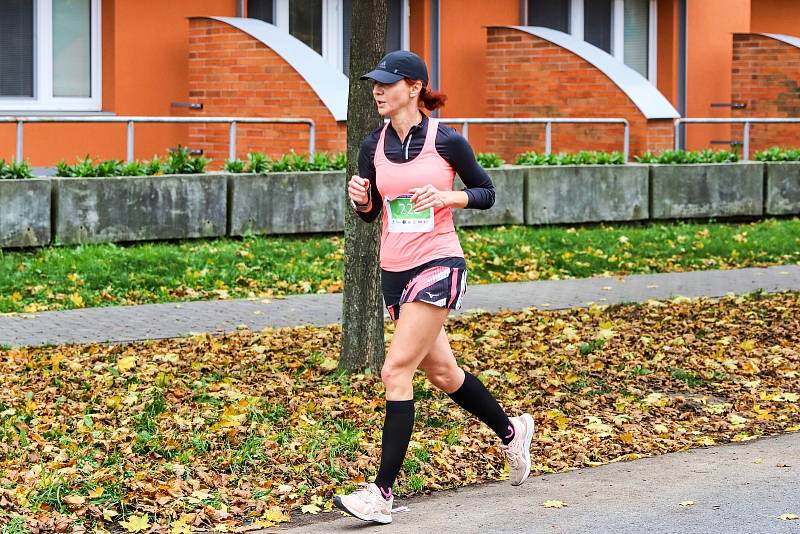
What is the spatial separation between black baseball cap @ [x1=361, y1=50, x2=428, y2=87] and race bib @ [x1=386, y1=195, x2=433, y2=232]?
50cm

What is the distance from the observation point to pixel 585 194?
16.8m

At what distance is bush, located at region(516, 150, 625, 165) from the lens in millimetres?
16969

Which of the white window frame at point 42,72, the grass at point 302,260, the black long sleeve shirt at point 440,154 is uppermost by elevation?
the white window frame at point 42,72

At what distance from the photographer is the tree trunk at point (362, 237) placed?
8750 millimetres

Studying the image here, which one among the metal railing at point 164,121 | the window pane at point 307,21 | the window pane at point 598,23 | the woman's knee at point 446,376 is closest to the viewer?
the woman's knee at point 446,376

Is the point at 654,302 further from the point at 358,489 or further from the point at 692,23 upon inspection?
the point at 692,23

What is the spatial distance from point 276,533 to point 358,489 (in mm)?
704

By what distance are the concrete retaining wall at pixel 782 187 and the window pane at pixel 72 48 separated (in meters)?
8.44

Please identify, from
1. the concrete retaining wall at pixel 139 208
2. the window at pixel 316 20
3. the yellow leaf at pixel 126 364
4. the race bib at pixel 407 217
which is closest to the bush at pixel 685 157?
the window at pixel 316 20

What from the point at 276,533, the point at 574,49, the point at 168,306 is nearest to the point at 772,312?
the point at 168,306

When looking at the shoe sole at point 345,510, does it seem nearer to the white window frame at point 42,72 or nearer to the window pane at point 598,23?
the white window frame at point 42,72

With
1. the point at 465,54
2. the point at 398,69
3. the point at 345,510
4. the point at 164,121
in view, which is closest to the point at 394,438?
the point at 345,510

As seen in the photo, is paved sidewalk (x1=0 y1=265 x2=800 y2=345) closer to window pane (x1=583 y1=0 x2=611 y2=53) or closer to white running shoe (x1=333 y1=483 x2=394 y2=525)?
white running shoe (x1=333 y1=483 x2=394 y2=525)

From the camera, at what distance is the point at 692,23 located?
23.1 m
